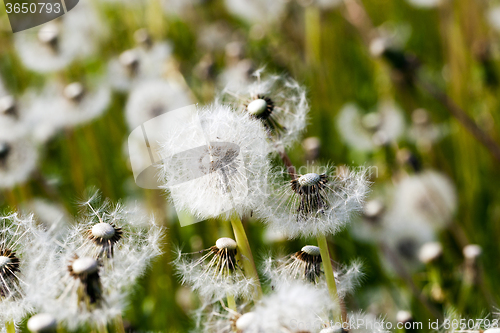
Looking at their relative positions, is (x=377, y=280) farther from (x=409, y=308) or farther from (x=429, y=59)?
(x=429, y=59)

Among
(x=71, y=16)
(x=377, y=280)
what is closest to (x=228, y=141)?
(x=377, y=280)

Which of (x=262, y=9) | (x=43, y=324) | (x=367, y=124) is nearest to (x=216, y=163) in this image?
(x=43, y=324)

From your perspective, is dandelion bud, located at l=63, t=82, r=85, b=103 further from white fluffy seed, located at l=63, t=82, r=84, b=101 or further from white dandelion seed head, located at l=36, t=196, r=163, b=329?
white dandelion seed head, located at l=36, t=196, r=163, b=329

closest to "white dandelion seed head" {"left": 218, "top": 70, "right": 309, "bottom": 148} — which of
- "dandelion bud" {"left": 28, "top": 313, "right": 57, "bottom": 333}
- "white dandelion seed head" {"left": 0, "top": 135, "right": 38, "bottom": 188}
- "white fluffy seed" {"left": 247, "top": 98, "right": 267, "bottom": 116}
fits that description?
"white fluffy seed" {"left": 247, "top": 98, "right": 267, "bottom": 116}

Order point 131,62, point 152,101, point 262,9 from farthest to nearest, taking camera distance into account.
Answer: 1. point 262,9
2. point 131,62
3. point 152,101

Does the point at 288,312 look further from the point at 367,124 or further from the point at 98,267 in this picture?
the point at 367,124

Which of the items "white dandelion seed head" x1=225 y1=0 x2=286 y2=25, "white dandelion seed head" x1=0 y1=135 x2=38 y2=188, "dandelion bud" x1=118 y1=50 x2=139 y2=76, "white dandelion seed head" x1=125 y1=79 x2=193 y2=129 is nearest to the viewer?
"white dandelion seed head" x1=0 y1=135 x2=38 y2=188

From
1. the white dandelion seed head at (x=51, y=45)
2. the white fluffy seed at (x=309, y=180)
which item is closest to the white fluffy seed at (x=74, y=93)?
the white dandelion seed head at (x=51, y=45)

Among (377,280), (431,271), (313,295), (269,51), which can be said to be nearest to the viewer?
(313,295)
